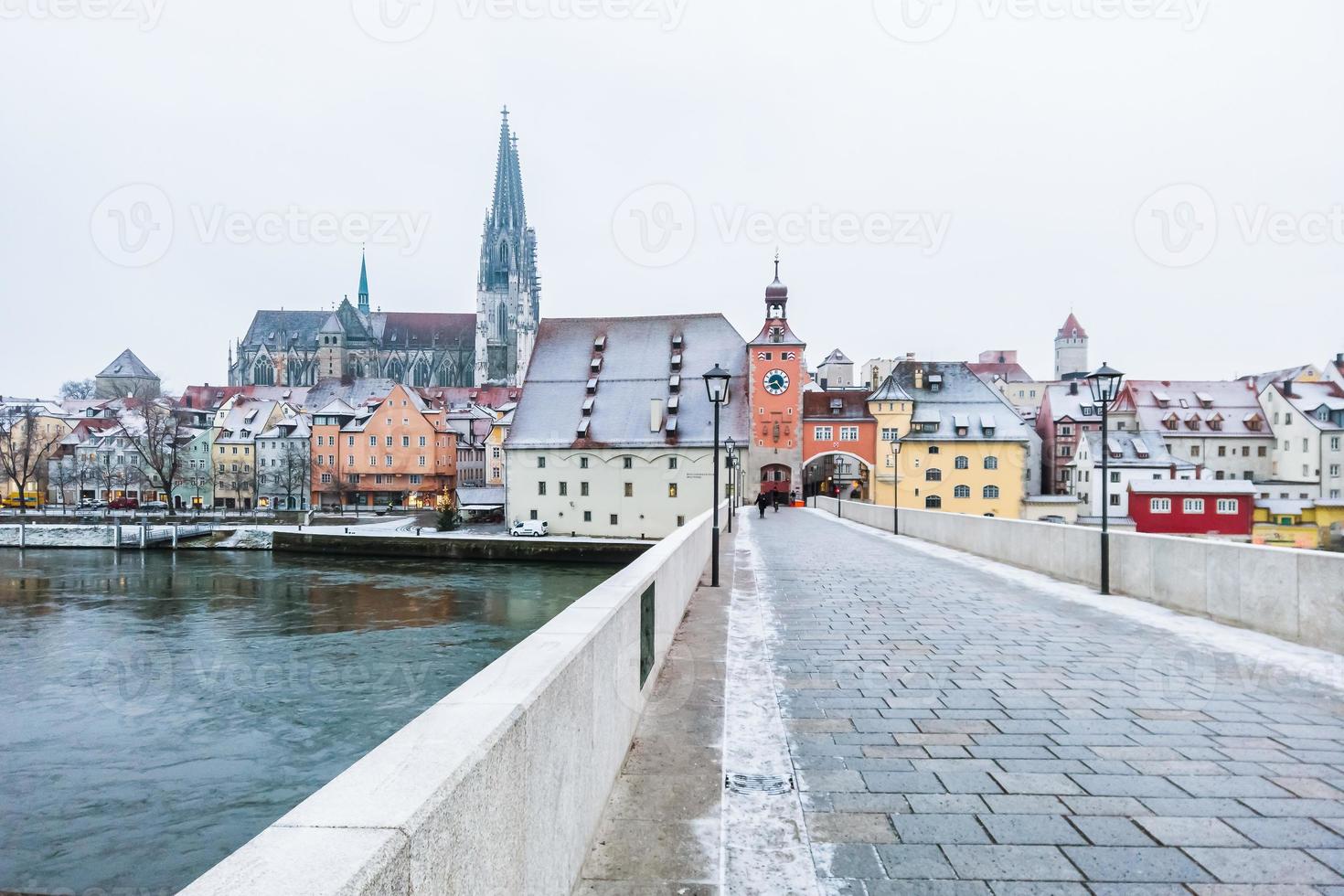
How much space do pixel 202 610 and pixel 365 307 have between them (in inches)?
5675

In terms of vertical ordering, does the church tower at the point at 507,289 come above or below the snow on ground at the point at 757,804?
above

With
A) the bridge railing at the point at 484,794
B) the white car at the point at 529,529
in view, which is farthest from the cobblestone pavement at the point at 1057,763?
the white car at the point at 529,529

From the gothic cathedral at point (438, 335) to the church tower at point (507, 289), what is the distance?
0.15 meters

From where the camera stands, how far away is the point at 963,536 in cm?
1933

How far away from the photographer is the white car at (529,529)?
6203cm

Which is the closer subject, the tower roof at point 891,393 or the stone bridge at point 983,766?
the stone bridge at point 983,766

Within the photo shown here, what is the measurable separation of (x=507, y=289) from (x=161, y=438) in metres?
67.4

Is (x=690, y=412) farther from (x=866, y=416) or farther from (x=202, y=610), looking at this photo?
(x=202, y=610)

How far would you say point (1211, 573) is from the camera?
9188 mm

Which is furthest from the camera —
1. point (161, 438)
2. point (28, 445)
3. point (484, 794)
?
point (161, 438)

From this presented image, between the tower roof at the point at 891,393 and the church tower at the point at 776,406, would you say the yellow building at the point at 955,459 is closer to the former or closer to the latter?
the tower roof at the point at 891,393

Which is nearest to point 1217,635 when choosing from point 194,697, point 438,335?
point 194,697

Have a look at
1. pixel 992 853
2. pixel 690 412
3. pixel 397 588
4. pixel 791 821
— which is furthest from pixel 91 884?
pixel 690 412

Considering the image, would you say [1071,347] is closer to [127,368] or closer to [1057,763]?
[127,368]
